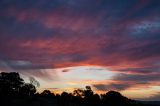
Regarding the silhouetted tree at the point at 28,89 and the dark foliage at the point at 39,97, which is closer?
the dark foliage at the point at 39,97

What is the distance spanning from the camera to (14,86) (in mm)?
114375

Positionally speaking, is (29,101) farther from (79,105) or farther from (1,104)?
(79,105)

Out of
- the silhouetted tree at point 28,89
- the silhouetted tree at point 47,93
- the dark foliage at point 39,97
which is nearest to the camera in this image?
the dark foliage at point 39,97

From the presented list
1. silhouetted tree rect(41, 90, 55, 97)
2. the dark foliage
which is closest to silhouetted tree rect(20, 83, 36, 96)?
the dark foliage

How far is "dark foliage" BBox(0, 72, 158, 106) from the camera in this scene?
98.0 metres

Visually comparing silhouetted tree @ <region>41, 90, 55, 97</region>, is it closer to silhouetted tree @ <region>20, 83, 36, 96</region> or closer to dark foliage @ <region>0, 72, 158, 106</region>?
dark foliage @ <region>0, 72, 158, 106</region>

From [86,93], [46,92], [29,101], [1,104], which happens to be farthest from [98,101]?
[1,104]

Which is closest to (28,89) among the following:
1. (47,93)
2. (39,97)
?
(39,97)

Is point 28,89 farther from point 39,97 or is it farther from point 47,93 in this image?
point 47,93

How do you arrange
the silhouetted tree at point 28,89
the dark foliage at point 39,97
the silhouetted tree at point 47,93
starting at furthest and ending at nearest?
the silhouetted tree at point 47,93, the silhouetted tree at point 28,89, the dark foliage at point 39,97

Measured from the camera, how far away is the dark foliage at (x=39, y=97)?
98.0 m

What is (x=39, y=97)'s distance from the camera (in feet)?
369

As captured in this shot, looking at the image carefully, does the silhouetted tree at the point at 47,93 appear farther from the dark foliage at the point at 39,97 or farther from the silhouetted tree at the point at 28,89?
the silhouetted tree at the point at 28,89

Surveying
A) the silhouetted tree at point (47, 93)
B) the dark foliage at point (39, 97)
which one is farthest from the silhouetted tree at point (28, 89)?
the silhouetted tree at point (47, 93)
